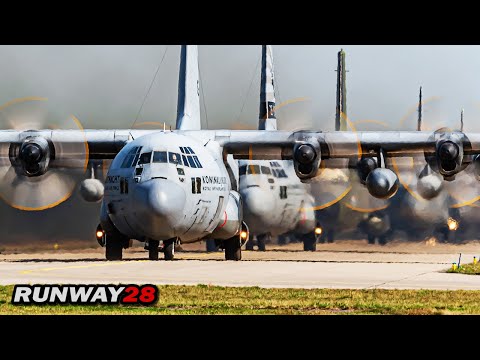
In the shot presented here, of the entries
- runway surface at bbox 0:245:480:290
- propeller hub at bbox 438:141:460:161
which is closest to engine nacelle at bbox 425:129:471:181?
propeller hub at bbox 438:141:460:161

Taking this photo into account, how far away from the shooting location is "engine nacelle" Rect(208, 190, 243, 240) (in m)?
28.9

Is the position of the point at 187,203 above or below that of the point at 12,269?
above

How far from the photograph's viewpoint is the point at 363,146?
3212cm

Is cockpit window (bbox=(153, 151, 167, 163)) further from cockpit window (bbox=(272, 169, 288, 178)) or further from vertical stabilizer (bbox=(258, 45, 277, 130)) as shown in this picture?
vertical stabilizer (bbox=(258, 45, 277, 130))

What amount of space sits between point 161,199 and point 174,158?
1730 mm

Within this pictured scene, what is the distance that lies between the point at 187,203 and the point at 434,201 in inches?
1033

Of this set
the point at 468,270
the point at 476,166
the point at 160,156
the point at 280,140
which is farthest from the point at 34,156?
the point at 476,166

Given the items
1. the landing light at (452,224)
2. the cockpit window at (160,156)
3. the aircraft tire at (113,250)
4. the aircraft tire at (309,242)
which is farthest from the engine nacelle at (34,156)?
the landing light at (452,224)

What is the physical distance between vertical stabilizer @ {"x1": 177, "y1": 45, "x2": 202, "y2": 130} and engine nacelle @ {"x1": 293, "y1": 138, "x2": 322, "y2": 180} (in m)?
3.92

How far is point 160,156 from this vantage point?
25.4 m

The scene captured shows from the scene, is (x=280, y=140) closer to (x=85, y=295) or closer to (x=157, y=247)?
(x=157, y=247)
